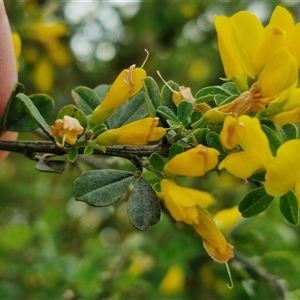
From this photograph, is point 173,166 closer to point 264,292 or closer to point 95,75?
point 264,292

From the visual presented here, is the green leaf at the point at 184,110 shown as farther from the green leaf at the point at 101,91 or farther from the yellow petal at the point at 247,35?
the green leaf at the point at 101,91

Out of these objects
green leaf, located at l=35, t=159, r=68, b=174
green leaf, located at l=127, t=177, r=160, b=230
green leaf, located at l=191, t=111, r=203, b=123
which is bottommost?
green leaf, located at l=35, t=159, r=68, b=174

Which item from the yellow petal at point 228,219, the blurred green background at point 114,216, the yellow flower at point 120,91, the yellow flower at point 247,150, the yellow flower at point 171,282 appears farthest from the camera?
the yellow flower at point 171,282

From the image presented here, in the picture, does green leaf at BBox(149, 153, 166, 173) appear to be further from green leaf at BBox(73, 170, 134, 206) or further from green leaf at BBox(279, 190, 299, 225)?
green leaf at BBox(279, 190, 299, 225)

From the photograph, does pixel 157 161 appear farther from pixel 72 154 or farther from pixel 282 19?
pixel 282 19

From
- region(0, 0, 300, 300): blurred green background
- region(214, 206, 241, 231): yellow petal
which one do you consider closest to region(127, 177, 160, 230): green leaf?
region(0, 0, 300, 300): blurred green background

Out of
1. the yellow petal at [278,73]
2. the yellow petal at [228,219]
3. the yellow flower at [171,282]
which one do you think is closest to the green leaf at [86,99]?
the yellow petal at [278,73]
